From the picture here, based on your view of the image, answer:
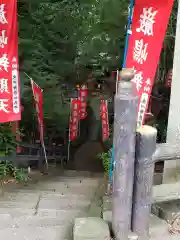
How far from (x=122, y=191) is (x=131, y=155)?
38 centimetres

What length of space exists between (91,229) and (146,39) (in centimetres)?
253

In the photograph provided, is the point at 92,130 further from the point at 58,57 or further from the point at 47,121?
the point at 58,57

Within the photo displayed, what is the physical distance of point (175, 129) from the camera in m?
4.73

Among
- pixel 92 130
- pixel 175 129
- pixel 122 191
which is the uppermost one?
pixel 175 129

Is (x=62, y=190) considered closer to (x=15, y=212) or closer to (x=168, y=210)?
(x=15, y=212)

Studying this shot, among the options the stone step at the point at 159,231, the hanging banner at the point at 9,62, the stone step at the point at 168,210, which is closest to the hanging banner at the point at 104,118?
the hanging banner at the point at 9,62

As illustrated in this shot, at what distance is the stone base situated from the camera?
11.5 ft

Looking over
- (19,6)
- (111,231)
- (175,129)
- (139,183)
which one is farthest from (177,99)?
(19,6)

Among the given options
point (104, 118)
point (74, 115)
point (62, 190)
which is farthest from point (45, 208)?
point (74, 115)

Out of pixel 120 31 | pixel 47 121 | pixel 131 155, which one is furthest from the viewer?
pixel 47 121

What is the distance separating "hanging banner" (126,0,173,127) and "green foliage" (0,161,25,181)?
3009 millimetres

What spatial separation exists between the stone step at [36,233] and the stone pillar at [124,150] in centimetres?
77

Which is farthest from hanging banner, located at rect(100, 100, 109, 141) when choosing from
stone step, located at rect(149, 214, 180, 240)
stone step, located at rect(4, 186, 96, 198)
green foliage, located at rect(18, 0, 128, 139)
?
stone step, located at rect(149, 214, 180, 240)

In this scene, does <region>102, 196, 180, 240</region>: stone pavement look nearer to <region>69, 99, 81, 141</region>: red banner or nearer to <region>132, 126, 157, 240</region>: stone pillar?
<region>132, 126, 157, 240</region>: stone pillar
